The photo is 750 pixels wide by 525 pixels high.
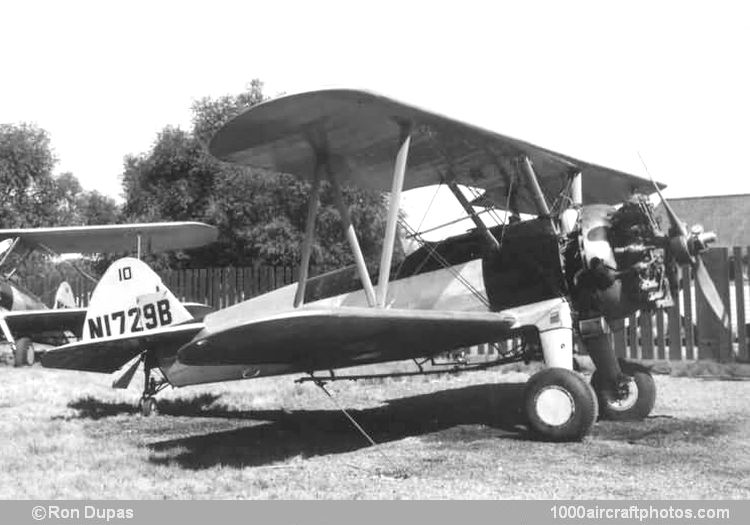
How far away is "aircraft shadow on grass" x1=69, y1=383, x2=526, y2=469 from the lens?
18.9 feet

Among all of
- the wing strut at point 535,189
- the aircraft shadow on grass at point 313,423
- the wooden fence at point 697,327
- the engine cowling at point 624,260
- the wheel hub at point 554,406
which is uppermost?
the wing strut at point 535,189

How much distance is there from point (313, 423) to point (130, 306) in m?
2.47

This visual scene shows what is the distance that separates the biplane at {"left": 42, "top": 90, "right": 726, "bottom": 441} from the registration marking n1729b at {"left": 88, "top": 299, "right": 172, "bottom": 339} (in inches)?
12.4

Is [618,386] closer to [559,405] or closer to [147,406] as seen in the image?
[559,405]

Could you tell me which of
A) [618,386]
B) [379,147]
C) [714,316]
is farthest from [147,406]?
[714,316]

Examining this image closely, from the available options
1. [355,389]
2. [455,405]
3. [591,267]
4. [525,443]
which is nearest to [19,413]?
[355,389]

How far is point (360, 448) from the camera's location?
5.89m

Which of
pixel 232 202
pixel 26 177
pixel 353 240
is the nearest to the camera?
pixel 353 240

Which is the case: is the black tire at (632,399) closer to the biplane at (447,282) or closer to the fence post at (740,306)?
the biplane at (447,282)

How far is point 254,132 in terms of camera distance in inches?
242

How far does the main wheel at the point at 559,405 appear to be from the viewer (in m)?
5.46

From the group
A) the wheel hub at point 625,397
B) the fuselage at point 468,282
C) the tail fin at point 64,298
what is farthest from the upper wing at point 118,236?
the wheel hub at point 625,397

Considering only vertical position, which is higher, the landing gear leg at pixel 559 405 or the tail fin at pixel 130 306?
the tail fin at pixel 130 306

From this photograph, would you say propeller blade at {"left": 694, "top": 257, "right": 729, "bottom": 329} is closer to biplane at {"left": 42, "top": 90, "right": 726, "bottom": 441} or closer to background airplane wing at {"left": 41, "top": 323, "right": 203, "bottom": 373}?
biplane at {"left": 42, "top": 90, "right": 726, "bottom": 441}
